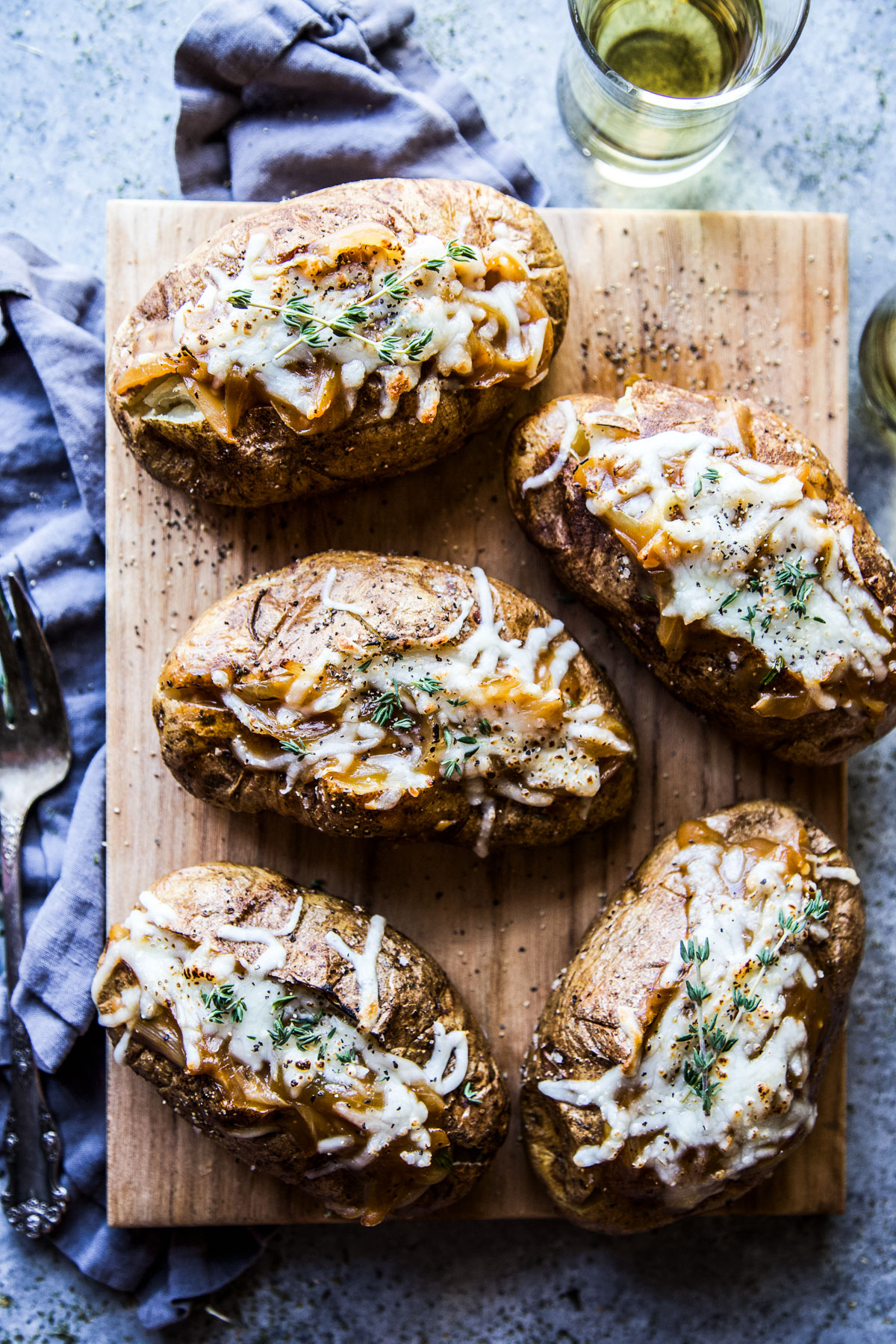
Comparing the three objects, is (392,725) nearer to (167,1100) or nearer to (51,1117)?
(167,1100)

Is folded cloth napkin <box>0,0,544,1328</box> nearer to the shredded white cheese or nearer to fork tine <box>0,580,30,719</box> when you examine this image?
fork tine <box>0,580,30,719</box>

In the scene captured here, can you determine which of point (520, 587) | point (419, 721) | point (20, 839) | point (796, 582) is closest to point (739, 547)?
point (796, 582)

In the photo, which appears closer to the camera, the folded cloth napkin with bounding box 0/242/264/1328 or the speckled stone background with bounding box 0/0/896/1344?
the folded cloth napkin with bounding box 0/242/264/1328

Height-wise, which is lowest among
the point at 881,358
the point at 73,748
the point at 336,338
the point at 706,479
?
the point at 73,748

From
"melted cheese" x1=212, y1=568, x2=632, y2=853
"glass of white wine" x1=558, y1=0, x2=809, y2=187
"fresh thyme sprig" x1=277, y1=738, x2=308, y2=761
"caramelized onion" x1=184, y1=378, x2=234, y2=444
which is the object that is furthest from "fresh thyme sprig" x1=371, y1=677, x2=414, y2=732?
"glass of white wine" x1=558, y1=0, x2=809, y2=187

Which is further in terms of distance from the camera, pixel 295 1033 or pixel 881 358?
pixel 881 358

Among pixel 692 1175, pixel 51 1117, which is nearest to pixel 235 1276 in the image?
pixel 51 1117

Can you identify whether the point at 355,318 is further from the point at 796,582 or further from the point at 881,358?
the point at 881,358
